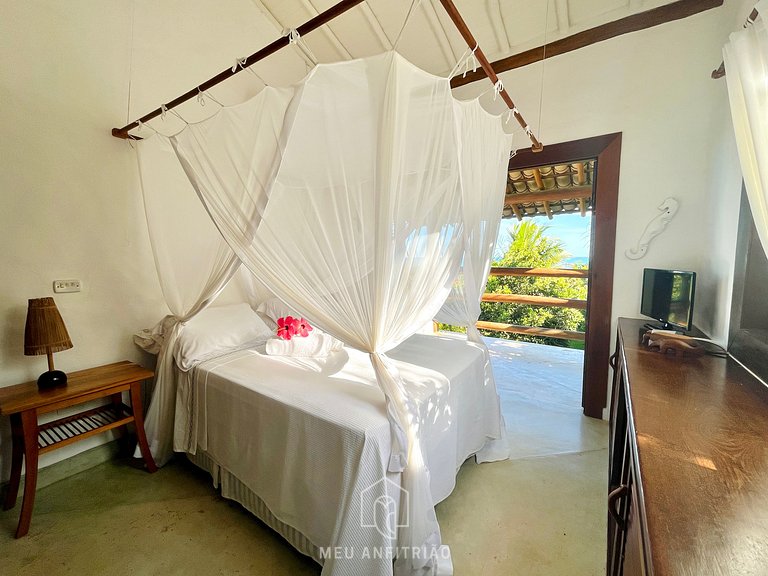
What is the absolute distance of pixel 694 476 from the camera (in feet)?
2.07

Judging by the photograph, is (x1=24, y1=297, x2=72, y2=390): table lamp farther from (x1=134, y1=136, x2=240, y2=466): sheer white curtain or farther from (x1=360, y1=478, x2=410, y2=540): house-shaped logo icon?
(x1=360, y1=478, x2=410, y2=540): house-shaped logo icon

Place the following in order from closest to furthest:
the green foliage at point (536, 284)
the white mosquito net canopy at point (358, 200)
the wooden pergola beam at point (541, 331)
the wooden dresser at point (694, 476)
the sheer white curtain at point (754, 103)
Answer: the wooden dresser at point (694, 476) → the sheer white curtain at point (754, 103) → the white mosquito net canopy at point (358, 200) → the wooden pergola beam at point (541, 331) → the green foliage at point (536, 284)

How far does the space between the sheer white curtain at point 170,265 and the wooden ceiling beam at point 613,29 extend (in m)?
2.31

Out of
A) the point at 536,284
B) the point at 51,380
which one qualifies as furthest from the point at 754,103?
the point at 536,284

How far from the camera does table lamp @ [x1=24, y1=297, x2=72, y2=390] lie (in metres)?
1.58

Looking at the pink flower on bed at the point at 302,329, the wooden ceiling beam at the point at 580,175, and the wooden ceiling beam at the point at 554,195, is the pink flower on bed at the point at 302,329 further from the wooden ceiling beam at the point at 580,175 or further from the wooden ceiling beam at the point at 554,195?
the wooden ceiling beam at the point at 580,175

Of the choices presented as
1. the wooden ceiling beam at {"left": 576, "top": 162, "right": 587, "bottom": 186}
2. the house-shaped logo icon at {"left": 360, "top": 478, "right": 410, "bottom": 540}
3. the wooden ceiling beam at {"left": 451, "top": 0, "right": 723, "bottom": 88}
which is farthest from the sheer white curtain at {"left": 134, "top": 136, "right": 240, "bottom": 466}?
the wooden ceiling beam at {"left": 576, "top": 162, "right": 587, "bottom": 186}

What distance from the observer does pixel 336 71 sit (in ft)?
3.73

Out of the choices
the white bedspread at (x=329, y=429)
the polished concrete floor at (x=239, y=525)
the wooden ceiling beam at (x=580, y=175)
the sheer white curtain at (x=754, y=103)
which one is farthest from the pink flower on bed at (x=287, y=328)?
the wooden ceiling beam at (x=580, y=175)

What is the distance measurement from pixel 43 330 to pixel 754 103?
121 inches

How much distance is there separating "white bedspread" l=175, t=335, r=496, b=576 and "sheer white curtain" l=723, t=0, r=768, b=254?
4.41 ft

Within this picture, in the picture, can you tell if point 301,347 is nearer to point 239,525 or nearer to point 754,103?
point 239,525

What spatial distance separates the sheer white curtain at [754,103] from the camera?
3.11 ft

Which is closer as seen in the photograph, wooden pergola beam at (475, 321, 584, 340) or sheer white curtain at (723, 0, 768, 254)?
sheer white curtain at (723, 0, 768, 254)
